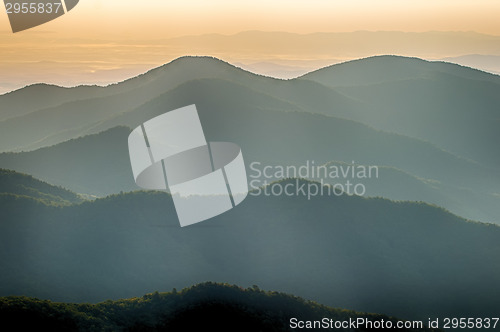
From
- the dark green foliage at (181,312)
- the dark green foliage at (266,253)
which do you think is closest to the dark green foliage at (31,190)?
the dark green foliage at (266,253)

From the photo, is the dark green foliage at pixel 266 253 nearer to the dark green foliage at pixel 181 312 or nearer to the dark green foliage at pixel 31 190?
the dark green foliage at pixel 31 190

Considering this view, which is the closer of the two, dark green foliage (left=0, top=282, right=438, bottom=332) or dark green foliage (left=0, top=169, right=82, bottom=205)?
dark green foliage (left=0, top=282, right=438, bottom=332)

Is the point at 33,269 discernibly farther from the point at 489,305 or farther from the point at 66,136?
the point at 66,136

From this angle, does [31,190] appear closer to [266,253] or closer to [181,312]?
[266,253]

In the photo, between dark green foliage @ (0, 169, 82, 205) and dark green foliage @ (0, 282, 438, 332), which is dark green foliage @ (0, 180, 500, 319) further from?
dark green foliage @ (0, 282, 438, 332)

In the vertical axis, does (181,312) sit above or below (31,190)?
below

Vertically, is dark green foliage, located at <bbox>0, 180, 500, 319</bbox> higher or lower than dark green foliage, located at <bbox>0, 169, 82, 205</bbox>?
lower

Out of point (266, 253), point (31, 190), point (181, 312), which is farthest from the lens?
point (31, 190)

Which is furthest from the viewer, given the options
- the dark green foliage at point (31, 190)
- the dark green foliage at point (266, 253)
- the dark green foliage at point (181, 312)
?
the dark green foliage at point (31, 190)

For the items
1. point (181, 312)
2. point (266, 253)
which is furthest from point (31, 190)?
point (181, 312)

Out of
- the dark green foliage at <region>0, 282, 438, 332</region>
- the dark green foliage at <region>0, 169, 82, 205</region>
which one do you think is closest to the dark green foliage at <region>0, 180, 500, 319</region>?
the dark green foliage at <region>0, 169, 82, 205</region>
